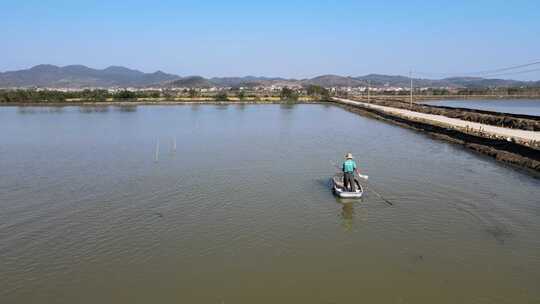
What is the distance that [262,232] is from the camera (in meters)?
9.16

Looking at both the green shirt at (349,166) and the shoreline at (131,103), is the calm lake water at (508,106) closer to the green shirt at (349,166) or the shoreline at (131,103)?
the shoreline at (131,103)

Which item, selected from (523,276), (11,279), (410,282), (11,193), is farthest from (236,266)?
(11,193)

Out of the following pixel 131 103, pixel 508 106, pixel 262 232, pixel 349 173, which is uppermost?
pixel 131 103

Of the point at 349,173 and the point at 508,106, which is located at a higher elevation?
the point at 508,106

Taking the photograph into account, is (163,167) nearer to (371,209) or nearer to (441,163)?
(371,209)

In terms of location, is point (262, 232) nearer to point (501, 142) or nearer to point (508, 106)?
point (501, 142)

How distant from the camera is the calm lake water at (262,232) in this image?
6.75 metres

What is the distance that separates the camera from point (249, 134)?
27484 millimetres

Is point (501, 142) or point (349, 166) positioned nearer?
point (349, 166)

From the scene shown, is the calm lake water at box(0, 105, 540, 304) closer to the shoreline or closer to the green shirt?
the green shirt

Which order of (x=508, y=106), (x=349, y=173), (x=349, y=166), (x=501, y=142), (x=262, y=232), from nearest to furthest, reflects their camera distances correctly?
(x=262, y=232)
(x=349, y=166)
(x=349, y=173)
(x=501, y=142)
(x=508, y=106)

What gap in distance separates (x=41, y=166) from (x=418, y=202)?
14.6 metres

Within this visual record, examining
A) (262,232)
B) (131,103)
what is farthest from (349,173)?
(131,103)

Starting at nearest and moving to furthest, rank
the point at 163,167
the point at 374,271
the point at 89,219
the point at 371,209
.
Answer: the point at 374,271 < the point at 89,219 < the point at 371,209 < the point at 163,167
